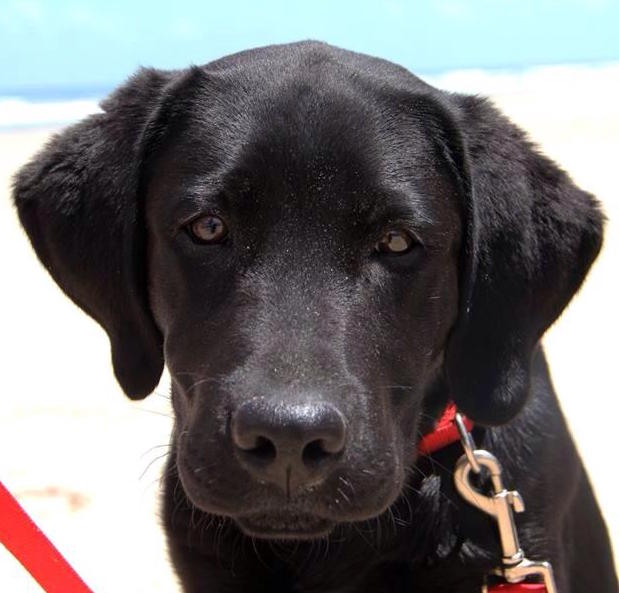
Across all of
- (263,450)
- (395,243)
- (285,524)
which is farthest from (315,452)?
(395,243)

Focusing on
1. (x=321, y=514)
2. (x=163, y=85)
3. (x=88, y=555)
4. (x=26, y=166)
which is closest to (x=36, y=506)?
(x=88, y=555)

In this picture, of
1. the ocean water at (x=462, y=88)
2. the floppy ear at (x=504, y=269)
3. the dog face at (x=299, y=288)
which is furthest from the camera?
the ocean water at (x=462, y=88)

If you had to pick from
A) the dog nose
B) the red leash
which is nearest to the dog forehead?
the dog nose

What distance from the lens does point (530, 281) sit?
3223mm

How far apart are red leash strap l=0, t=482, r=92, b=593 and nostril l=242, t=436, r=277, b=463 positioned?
617 millimetres

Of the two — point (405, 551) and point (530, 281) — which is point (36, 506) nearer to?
point (405, 551)

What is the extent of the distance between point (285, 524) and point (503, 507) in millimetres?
668

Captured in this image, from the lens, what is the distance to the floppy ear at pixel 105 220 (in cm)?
318

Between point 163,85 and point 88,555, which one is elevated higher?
point 163,85

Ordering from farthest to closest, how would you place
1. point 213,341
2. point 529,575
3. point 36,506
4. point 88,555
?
1. point 36,506
2. point 88,555
3. point 529,575
4. point 213,341

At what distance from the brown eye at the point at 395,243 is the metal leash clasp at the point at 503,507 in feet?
1.91

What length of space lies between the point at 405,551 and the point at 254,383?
94cm

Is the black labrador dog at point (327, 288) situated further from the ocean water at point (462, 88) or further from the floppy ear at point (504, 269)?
the ocean water at point (462, 88)

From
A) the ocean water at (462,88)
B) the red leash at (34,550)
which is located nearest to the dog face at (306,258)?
the red leash at (34,550)
